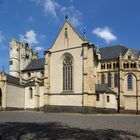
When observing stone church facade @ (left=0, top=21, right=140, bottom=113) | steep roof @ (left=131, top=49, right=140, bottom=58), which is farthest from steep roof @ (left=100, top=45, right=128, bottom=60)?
steep roof @ (left=131, top=49, right=140, bottom=58)

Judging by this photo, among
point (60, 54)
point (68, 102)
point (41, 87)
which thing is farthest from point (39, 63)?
point (68, 102)

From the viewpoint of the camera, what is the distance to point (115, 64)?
60.0m

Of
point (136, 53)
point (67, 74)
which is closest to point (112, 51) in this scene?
point (136, 53)

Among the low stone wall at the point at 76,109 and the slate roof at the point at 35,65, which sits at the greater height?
the slate roof at the point at 35,65

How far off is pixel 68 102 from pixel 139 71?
18331 mm

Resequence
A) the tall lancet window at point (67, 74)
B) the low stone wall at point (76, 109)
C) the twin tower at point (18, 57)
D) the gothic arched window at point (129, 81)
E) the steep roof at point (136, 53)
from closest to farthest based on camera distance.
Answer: the low stone wall at point (76, 109)
the tall lancet window at point (67, 74)
the gothic arched window at point (129, 81)
the steep roof at point (136, 53)
the twin tower at point (18, 57)

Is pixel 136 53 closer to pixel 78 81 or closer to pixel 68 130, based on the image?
pixel 78 81

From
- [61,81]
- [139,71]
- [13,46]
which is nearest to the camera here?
[61,81]

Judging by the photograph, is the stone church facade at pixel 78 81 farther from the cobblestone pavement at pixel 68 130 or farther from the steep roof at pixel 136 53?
the cobblestone pavement at pixel 68 130

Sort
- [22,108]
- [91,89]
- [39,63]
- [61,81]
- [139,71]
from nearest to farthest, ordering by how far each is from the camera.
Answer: [91,89] → [61,81] → [139,71] → [22,108] → [39,63]

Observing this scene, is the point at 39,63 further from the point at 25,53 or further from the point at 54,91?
the point at 54,91

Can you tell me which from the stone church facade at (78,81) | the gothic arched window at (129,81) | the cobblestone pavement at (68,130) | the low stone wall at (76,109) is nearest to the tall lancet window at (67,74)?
the stone church facade at (78,81)

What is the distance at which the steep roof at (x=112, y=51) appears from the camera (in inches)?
2444

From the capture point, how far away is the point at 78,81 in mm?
48656
